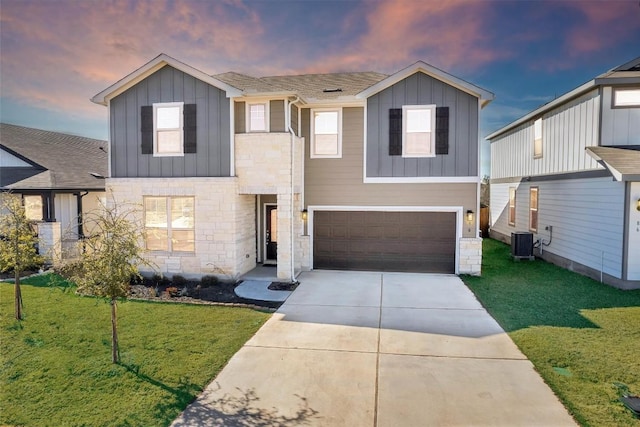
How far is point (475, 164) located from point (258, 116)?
21.0 feet

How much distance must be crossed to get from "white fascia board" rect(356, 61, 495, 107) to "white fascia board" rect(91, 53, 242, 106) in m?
3.84

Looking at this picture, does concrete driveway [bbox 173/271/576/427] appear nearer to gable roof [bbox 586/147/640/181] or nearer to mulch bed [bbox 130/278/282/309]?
mulch bed [bbox 130/278/282/309]

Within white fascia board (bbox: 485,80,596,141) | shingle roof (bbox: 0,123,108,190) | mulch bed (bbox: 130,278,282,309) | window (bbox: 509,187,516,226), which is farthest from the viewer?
window (bbox: 509,187,516,226)

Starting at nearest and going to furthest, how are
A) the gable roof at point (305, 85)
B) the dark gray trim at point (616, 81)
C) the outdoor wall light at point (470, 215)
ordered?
the dark gray trim at point (616, 81), the gable roof at point (305, 85), the outdoor wall light at point (470, 215)

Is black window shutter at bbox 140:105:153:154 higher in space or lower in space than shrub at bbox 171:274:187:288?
higher

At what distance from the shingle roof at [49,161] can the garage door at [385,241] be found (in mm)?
10089

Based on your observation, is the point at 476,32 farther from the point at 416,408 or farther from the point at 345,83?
the point at 416,408

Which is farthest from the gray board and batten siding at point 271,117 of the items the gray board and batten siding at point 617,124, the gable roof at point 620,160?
the gray board and batten siding at point 617,124

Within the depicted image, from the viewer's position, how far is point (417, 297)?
9086mm

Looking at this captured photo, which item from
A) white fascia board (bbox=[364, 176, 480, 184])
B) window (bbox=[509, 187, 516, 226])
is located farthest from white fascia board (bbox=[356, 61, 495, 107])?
window (bbox=[509, 187, 516, 226])

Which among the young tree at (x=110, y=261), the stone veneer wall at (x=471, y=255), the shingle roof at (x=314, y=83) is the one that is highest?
the shingle roof at (x=314, y=83)

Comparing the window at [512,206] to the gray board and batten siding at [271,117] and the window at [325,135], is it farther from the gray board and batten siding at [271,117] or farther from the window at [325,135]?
the gray board and batten siding at [271,117]

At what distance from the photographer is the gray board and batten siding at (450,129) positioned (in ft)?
36.2

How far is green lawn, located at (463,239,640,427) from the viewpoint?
464 centimetres
